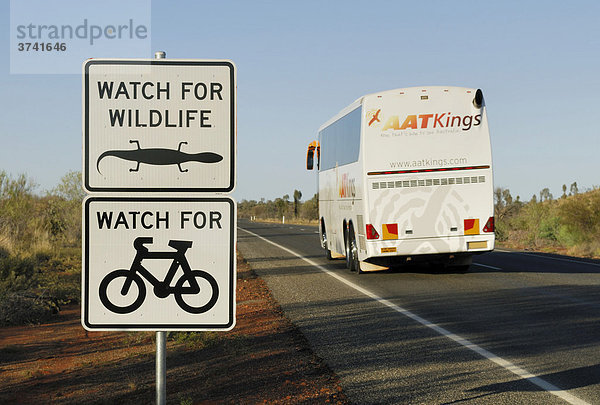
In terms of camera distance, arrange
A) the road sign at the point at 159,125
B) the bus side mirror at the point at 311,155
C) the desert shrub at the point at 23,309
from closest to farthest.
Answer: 1. the road sign at the point at 159,125
2. the desert shrub at the point at 23,309
3. the bus side mirror at the point at 311,155

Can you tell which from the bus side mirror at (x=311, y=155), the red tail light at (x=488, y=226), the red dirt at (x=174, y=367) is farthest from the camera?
the bus side mirror at (x=311, y=155)

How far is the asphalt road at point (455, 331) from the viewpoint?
6.70 meters

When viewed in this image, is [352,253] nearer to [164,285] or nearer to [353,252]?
[353,252]

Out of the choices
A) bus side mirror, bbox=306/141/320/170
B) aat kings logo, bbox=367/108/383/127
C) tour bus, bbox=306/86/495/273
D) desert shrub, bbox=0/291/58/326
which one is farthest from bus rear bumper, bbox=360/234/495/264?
bus side mirror, bbox=306/141/320/170

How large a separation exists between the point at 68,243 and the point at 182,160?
28.3m

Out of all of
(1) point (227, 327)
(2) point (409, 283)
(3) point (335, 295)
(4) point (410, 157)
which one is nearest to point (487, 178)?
(4) point (410, 157)

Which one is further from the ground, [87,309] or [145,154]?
[145,154]

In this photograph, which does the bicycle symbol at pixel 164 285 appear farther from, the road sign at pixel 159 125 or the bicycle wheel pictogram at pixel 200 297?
the road sign at pixel 159 125

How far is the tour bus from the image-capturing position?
1572 centimetres

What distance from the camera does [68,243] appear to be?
29781 mm

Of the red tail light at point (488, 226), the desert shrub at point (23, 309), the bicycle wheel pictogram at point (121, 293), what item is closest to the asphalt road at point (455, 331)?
the red tail light at point (488, 226)

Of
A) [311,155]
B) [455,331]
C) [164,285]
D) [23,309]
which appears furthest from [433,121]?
[164,285]

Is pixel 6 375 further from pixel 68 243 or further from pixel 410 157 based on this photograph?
pixel 68 243

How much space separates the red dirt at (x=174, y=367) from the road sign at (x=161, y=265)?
3.29 metres
